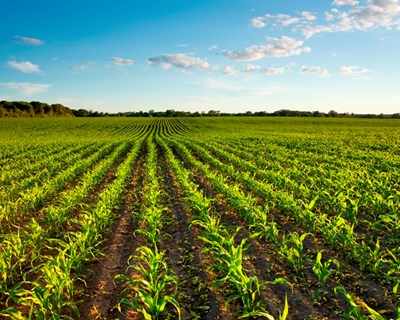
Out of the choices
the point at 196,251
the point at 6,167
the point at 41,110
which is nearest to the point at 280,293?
the point at 196,251

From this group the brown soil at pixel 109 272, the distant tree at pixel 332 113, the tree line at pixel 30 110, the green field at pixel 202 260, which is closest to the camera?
the green field at pixel 202 260

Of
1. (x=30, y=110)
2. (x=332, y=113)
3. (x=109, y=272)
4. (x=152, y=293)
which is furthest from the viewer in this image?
(x=332, y=113)

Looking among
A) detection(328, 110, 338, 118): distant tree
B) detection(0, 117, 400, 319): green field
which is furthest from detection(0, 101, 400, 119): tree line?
detection(0, 117, 400, 319): green field

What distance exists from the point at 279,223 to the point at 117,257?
383 centimetres

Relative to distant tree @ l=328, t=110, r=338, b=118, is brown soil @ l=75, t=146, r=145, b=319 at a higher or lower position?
lower

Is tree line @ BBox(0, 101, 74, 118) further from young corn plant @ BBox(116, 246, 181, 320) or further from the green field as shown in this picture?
young corn plant @ BBox(116, 246, 181, 320)

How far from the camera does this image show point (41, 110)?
11312 centimetres

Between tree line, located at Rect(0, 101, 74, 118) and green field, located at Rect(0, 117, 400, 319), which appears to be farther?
tree line, located at Rect(0, 101, 74, 118)

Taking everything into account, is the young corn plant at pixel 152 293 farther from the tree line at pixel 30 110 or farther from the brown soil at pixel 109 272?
the tree line at pixel 30 110

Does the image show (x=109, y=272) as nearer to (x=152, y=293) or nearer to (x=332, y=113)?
(x=152, y=293)

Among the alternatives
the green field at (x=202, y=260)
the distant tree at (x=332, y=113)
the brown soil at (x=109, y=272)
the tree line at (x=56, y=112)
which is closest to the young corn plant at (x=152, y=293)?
the green field at (x=202, y=260)

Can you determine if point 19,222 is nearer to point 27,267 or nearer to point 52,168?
point 27,267

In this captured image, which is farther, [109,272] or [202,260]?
[202,260]

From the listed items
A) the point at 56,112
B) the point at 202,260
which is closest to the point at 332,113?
the point at 56,112
